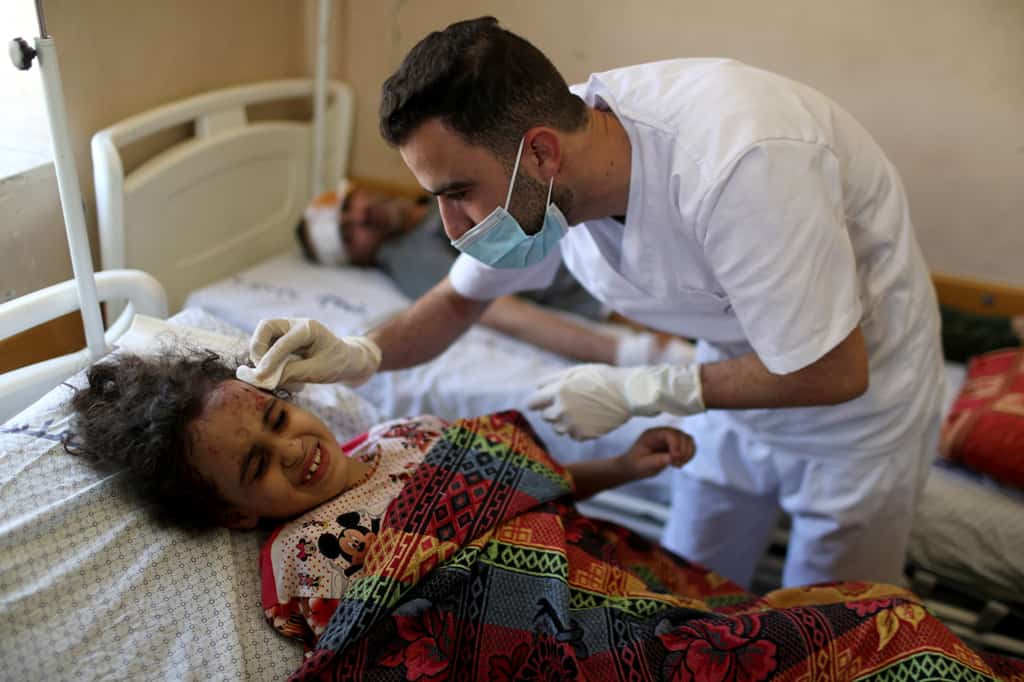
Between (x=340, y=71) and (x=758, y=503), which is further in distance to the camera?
(x=340, y=71)

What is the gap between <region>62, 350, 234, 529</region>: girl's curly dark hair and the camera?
1.21 metres

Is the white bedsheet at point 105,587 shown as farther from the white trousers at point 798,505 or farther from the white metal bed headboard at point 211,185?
the white trousers at point 798,505

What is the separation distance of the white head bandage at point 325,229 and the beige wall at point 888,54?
1.71ft

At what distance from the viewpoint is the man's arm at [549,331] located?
2268mm

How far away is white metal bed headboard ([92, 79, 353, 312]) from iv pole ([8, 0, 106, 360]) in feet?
1.01

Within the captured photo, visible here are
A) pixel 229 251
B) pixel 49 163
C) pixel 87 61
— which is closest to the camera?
pixel 49 163

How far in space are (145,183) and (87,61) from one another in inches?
12.2

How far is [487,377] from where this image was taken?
2115 mm

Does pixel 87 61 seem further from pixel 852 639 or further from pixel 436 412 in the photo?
pixel 852 639

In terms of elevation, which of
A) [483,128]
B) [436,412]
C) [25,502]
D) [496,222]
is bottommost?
[436,412]

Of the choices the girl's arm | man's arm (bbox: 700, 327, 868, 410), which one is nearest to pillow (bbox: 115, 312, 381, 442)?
the girl's arm

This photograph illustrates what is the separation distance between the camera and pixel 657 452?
157 centimetres

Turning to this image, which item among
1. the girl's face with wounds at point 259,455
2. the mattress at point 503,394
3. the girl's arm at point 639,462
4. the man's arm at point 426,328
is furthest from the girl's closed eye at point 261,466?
the mattress at point 503,394

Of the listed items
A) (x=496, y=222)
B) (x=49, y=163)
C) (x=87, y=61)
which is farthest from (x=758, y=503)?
(x=87, y=61)
